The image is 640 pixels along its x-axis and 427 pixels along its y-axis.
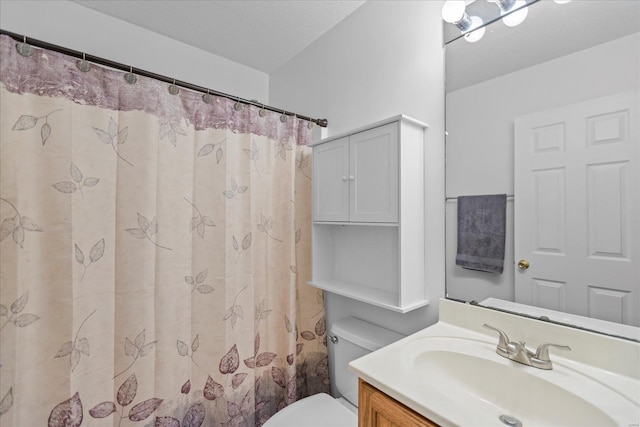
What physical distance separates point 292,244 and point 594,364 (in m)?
1.25

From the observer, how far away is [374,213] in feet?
4.09

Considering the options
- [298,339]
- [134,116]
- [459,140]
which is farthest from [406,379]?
[134,116]

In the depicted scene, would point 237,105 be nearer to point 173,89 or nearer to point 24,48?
point 173,89

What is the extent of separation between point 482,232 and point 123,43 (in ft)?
6.80

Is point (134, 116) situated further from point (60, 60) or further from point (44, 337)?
point (44, 337)

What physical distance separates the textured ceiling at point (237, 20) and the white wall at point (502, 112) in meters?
0.90

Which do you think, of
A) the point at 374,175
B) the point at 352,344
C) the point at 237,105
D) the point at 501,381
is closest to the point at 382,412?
the point at 501,381

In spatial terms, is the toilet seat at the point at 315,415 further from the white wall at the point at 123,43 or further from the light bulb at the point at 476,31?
the white wall at the point at 123,43

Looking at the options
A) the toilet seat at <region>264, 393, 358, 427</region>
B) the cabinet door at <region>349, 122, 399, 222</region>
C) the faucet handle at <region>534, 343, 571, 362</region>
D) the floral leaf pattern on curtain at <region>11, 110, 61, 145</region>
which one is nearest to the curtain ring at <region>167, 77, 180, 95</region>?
the floral leaf pattern on curtain at <region>11, 110, 61, 145</region>

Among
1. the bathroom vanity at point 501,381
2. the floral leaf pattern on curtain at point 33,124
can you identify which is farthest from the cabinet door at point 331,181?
the floral leaf pattern on curtain at point 33,124

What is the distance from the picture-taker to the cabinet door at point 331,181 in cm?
138

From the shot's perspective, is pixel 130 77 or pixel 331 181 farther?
pixel 331 181

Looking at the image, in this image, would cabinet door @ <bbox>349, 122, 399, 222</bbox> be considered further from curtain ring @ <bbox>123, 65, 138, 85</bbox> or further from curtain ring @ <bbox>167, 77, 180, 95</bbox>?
curtain ring @ <bbox>123, 65, 138, 85</bbox>

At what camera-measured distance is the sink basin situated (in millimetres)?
691
